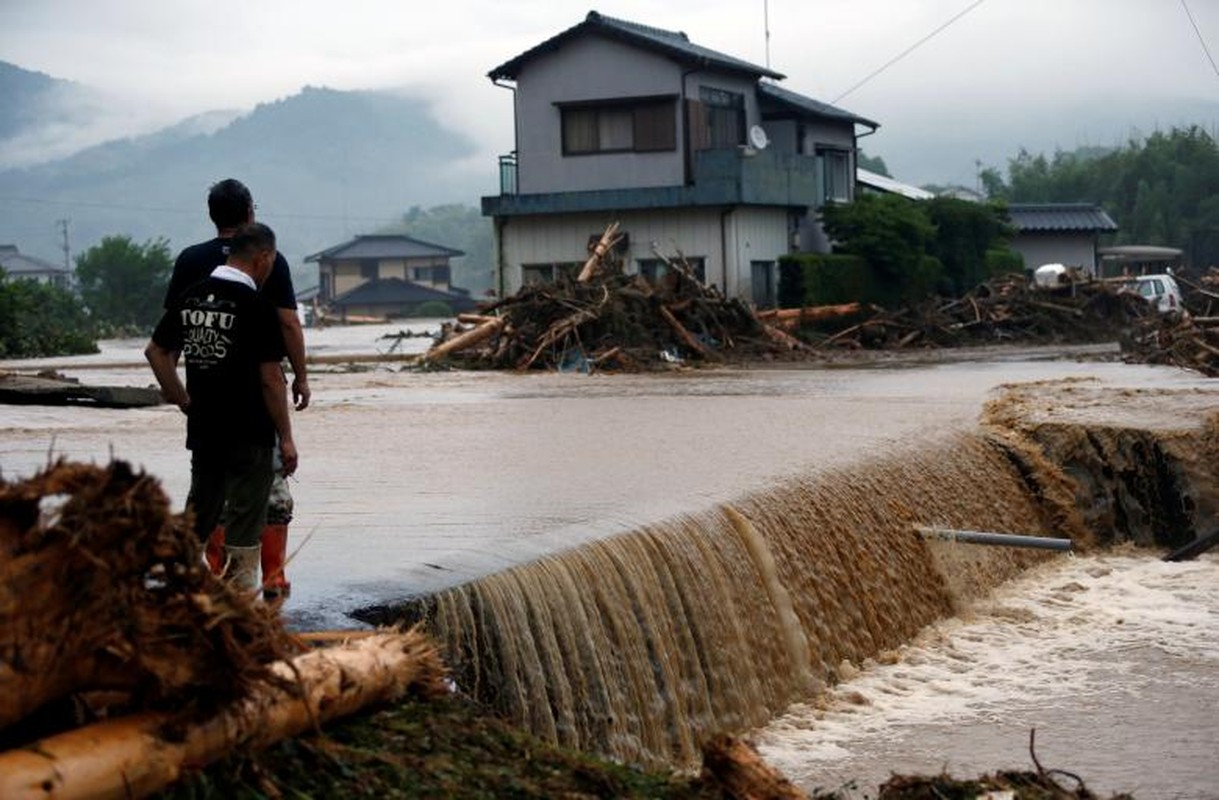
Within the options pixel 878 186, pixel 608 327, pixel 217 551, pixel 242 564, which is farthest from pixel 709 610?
pixel 878 186

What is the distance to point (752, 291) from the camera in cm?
3684

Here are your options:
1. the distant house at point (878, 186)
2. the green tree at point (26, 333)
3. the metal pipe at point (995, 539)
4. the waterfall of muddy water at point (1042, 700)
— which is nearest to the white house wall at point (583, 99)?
A: the green tree at point (26, 333)

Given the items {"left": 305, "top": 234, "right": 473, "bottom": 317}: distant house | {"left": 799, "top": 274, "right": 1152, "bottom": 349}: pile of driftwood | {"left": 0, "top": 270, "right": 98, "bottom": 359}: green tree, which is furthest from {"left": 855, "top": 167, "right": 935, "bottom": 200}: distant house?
{"left": 305, "top": 234, "right": 473, "bottom": 317}: distant house

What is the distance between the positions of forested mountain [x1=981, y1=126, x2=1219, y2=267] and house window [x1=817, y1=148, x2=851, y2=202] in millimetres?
28668

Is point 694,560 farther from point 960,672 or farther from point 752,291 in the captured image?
point 752,291

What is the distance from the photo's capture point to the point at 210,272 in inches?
260

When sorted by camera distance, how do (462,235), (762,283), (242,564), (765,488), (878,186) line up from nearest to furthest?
(242,564) → (765,488) → (762,283) → (878,186) → (462,235)

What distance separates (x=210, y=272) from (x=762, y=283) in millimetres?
31330

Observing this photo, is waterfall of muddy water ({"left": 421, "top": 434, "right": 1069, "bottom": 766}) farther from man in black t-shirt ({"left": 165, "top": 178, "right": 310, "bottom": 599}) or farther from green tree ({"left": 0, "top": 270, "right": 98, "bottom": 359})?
green tree ({"left": 0, "top": 270, "right": 98, "bottom": 359})

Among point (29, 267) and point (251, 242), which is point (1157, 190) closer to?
point (29, 267)

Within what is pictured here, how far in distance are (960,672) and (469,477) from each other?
129 inches

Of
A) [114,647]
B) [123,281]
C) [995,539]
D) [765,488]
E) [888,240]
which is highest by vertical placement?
[123,281]

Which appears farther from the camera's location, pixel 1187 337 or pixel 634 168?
pixel 634 168

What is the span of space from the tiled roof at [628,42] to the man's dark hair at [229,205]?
30340 millimetres
